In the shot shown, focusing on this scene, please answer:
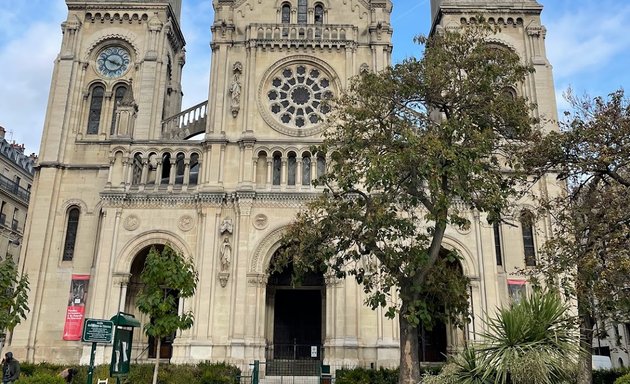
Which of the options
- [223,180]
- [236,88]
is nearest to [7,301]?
[223,180]

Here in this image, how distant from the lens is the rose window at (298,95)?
32688 millimetres

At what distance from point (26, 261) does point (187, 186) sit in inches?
385

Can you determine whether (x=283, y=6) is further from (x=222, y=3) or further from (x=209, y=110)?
(x=209, y=110)

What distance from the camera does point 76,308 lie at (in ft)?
98.8

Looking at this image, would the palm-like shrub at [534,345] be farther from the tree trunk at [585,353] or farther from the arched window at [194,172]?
the arched window at [194,172]

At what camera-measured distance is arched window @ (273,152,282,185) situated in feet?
102

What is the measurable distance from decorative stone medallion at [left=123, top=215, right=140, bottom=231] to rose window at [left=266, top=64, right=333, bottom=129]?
9504 mm

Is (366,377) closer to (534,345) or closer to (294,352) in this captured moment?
(294,352)

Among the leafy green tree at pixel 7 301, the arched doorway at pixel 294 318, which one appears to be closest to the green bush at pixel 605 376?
the arched doorway at pixel 294 318

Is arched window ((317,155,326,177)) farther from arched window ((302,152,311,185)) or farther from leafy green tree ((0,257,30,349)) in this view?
leafy green tree ((0,257,30,349))

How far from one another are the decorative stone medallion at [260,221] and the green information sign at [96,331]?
16127 mm

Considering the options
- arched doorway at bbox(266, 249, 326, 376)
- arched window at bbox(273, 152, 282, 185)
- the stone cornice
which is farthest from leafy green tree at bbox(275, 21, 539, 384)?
arched doorway at bbox(266, 249, 326, 376)

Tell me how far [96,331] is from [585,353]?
11.5 m

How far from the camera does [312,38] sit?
3362 centimetres
